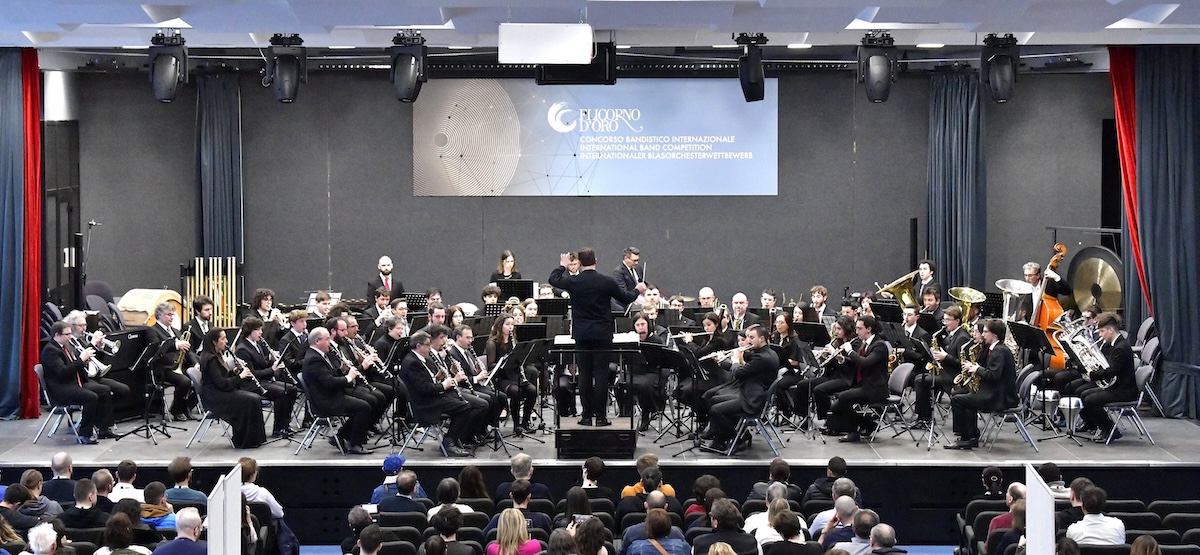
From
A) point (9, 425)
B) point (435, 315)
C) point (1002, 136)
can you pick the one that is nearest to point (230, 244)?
point (9, 425)

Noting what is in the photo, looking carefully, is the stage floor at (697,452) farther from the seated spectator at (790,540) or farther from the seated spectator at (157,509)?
the seated spectator at (790,540)

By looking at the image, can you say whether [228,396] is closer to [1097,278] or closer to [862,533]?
[862,533]

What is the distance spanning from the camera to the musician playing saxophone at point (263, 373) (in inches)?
479

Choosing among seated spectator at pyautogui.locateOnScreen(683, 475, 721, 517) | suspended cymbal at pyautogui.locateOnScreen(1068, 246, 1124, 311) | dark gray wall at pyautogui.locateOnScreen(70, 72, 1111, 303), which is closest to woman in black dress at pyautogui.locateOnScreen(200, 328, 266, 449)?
seated spectator at pyautogui.locateOnScreen(683, 475, 721, 517)

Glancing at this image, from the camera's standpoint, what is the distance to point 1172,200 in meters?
13.7

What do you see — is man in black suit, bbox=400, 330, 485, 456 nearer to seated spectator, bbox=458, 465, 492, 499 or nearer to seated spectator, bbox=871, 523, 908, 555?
seated spectator, bbox=458, 465, 492, 499

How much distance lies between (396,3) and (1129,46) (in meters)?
7.26

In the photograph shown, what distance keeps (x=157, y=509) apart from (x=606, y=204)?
10309 millimetres

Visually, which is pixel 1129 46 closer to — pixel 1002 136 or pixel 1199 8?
pixel 1199 8

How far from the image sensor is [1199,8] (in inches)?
443

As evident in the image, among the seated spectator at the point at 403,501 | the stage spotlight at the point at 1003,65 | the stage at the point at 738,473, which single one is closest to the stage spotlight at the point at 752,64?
the stage spotlight at the point at 1003,65

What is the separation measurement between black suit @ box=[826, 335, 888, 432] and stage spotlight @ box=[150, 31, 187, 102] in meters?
6.14

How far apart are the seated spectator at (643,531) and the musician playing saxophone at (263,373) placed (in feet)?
15.8

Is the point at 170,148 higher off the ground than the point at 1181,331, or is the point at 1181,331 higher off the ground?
the point at 170,148
